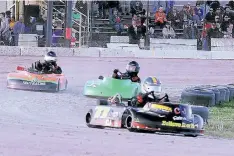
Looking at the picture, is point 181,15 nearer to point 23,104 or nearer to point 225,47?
point 225,47

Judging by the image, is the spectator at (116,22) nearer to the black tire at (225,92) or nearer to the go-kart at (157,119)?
the black tire at (225,92)

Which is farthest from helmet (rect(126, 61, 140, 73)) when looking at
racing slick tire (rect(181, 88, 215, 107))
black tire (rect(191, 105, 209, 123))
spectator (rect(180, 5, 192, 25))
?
spectator (rect(180, 5, 192, 25))

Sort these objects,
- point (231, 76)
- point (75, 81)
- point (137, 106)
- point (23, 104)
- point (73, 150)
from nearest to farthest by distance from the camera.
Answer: point (73, 150) → point (137, 106) → point (23, 104) → point (75, 81) → point (231, 76)

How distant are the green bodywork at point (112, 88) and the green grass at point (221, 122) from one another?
1.72 m

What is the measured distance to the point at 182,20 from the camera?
2895cm

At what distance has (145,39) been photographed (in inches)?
1166

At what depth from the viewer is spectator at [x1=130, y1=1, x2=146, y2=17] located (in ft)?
97.2

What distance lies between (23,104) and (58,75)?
3657 millimetres

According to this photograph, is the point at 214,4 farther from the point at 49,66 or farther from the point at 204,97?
the point at 204,97

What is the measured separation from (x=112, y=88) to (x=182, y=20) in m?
11.5

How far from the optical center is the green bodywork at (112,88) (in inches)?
695

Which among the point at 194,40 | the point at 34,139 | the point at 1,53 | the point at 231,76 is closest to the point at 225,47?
the point at 194,40

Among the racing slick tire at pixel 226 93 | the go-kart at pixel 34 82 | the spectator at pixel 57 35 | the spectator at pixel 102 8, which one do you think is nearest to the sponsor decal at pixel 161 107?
the racing slick tire at pixel 226 93

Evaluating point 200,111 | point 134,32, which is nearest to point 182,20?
point 134,32
